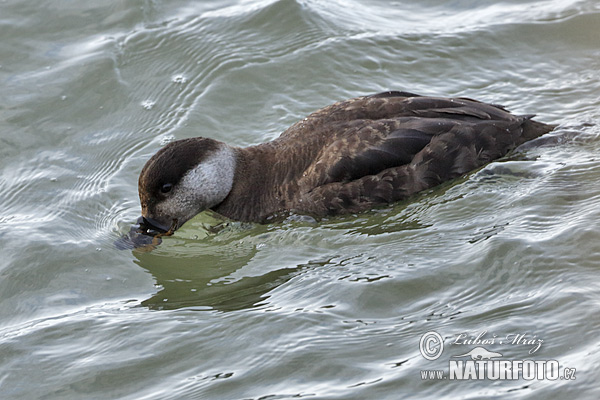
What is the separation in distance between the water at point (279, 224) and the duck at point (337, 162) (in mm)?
199

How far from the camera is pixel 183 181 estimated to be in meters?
7.86

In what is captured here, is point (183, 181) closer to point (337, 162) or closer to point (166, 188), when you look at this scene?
point (166, 188)

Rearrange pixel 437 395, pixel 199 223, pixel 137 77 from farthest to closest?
1. pixel 137 77
2. pixel 199 223
3. pixel 437 395

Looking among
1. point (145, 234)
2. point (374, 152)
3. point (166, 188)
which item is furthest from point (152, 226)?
point (374, 152)

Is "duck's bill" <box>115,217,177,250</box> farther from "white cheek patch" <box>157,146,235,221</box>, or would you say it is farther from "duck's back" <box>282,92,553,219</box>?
"duck's back" <box>282,92,553,219</box>

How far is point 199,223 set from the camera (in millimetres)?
8461

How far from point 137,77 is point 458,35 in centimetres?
428

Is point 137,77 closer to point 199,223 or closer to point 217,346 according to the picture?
point 199,223

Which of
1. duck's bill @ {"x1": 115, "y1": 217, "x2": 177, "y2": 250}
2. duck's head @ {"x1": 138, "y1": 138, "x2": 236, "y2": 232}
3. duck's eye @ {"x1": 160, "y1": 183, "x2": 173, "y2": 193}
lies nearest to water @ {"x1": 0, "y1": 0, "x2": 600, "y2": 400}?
duck's bill @ {"x1": 115, "y1": 217, "x2": 177, "y2": 250}

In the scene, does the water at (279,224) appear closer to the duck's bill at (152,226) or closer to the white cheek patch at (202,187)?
the duck's bill at (152,226)

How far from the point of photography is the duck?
7.78 m

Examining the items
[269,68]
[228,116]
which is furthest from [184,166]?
[269,68]

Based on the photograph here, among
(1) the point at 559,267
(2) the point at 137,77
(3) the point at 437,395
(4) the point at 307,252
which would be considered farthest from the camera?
(2) the point at 137,77

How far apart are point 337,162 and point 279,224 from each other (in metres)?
0.86
